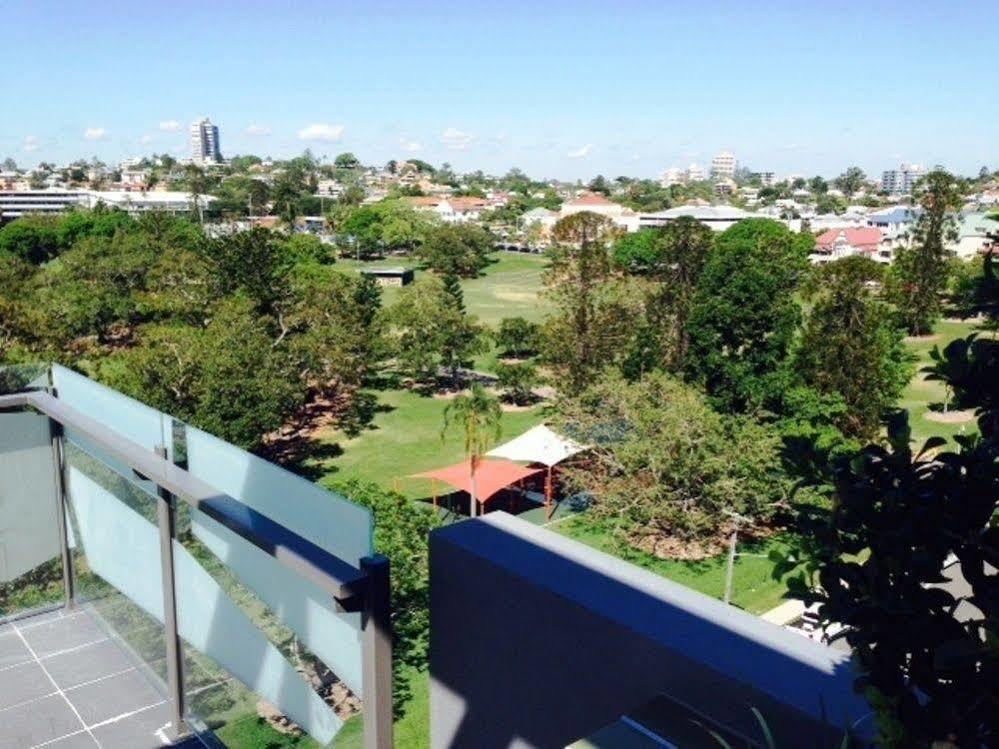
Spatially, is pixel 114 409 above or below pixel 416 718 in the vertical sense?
above

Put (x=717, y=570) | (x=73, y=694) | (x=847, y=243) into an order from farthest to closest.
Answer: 1. (x=847, y=243)
2. (x=717, y=570)
3. (x=73, y=694)

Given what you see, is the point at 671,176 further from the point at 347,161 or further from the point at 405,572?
the point at 405,572

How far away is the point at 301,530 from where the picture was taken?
1895 millimetres

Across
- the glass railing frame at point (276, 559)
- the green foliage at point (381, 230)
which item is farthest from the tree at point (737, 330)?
the green foliage at point (381, 230)

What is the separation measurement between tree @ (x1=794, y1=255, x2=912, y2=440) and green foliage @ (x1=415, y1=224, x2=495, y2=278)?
31.7 meters

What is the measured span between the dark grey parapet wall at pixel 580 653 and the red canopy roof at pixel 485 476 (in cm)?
1158

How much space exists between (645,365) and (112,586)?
15.1 metres

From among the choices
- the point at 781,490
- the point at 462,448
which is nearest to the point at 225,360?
the point at 462,448

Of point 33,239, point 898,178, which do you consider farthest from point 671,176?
point 33,239

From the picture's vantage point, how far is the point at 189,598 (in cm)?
256

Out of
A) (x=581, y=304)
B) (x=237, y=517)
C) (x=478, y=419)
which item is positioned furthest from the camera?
(x=581, y=304)

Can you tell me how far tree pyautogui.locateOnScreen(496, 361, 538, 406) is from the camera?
69.9 feet

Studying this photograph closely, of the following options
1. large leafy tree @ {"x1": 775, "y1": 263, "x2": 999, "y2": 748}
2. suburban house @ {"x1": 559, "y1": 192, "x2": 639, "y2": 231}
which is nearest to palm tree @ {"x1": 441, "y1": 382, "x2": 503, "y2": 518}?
large leafy tree @ {"x1": 775, "y1": 263, "x2": 999, "y2": 748}

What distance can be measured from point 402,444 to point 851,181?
4251 inches
